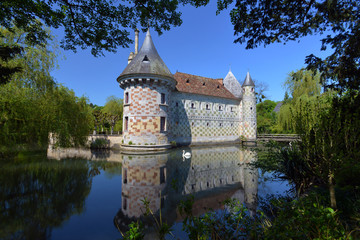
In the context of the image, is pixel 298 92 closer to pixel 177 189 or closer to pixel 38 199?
pixel 177 189

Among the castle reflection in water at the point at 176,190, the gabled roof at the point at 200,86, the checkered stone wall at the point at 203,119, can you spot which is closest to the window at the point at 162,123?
the checkered stone wall at the point at 203,119

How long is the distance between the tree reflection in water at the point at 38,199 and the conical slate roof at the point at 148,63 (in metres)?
11.1

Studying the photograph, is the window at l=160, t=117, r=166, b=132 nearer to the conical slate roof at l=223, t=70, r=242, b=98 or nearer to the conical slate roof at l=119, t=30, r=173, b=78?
the conical slate roof at l=119, t=30, r=173, b=78

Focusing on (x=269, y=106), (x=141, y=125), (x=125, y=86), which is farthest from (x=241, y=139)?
(x=269, y=106)

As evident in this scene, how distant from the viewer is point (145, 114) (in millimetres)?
16953

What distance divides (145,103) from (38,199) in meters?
12.4

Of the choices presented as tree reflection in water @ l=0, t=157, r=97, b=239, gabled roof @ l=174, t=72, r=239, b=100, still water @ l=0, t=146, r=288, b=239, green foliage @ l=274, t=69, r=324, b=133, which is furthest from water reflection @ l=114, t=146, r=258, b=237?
green foliage @ l=274, t=69, r=324, b=133

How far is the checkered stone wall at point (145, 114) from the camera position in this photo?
1680cm

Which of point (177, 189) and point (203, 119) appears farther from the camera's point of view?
point (203, 119)

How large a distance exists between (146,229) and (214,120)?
22223 millimetres

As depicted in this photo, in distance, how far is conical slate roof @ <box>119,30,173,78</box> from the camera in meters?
16.9

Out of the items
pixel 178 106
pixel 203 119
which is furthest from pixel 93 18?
pixel 203 119

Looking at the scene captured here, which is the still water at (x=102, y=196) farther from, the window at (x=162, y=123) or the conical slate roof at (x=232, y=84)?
the conical slate roof at (x=232, y=84)

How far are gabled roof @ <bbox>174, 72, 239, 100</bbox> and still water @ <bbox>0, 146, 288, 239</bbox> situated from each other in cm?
1518
